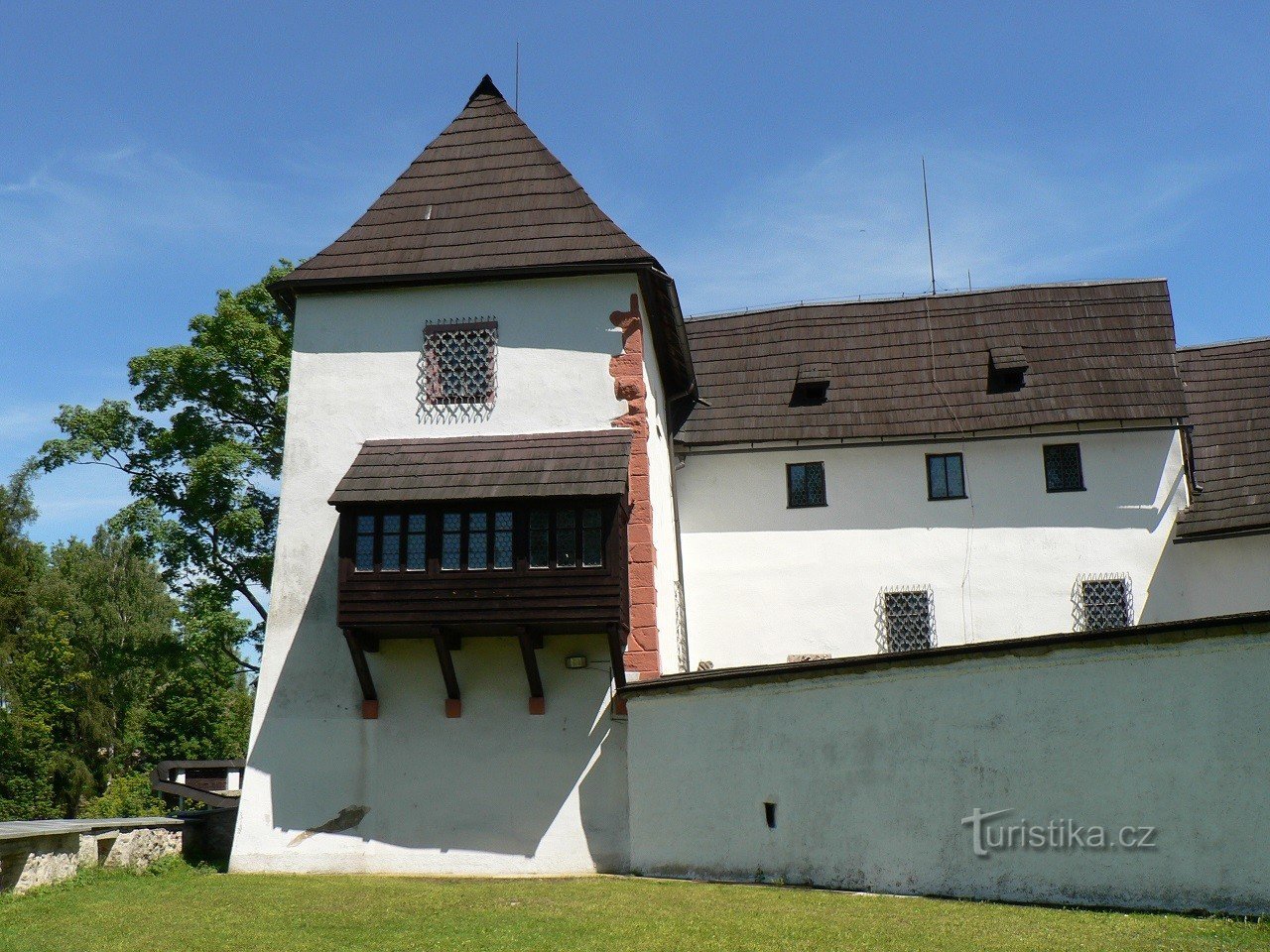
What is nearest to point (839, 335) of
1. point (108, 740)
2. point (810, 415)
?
point (810, 415)

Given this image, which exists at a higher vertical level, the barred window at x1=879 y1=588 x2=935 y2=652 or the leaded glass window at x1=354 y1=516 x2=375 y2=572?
the leaded glass window at x1=354 y1=516 x2=375 y2=572

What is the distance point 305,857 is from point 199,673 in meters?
10.3

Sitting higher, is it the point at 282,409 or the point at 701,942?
the point at 282,409

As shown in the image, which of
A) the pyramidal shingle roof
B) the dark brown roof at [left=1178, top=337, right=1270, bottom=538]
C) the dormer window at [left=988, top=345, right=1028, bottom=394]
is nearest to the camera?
the pyramidal shingle roof

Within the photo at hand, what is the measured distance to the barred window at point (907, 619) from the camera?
20.2 meters

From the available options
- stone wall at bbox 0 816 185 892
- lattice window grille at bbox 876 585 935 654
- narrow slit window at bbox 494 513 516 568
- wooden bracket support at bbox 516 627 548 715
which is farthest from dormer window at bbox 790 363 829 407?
stone wall at bbox 0 816 185 892

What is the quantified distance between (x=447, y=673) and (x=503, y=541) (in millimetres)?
1884

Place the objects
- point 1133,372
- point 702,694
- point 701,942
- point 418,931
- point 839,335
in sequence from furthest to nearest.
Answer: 1. point 839,335
2. point 1133,372
3. point 702,694
4. point 418,931
5. point 701,942

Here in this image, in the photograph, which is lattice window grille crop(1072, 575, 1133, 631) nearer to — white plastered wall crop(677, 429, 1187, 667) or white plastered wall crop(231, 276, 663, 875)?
white plastered wall crop(677, 429, 1187, 667)

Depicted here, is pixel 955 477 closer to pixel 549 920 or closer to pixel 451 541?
pixel 451 541

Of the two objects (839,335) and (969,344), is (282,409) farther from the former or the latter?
(969,344)

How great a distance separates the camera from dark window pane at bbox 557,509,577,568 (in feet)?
51.3

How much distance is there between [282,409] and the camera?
86.4ft

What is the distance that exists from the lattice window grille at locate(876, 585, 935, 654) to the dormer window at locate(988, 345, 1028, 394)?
3919mm
